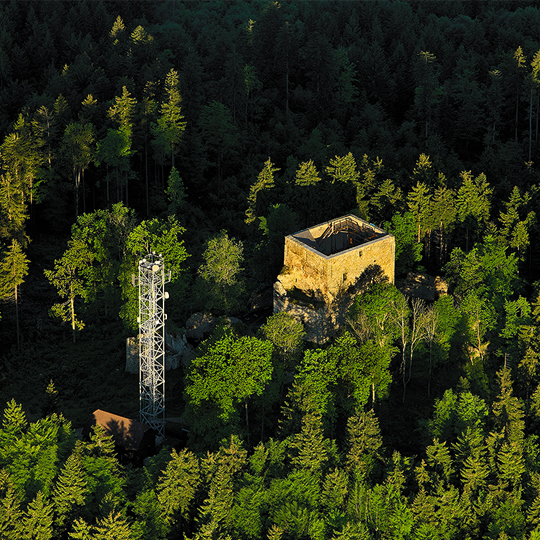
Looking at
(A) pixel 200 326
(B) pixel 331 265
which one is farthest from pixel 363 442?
(A) pixel 200 326

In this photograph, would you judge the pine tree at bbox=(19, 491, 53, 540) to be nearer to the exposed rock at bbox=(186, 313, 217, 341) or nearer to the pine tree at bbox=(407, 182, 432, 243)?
the exposed rock at bbox=(186, 313, 217, 341)

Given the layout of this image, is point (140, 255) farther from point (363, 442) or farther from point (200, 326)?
point (363, 442)

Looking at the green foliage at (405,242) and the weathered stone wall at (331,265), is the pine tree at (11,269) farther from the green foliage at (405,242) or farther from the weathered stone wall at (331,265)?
the green foliage at (405,242)

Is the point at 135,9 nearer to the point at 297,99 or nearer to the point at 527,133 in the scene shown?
the point at 297,99

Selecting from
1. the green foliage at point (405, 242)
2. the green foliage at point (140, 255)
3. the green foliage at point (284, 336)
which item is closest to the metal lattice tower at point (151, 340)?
the green foliage at point (140, 255)

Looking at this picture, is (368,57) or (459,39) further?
(459,39)

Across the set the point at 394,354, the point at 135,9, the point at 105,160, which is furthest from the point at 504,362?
the point at 135,9
